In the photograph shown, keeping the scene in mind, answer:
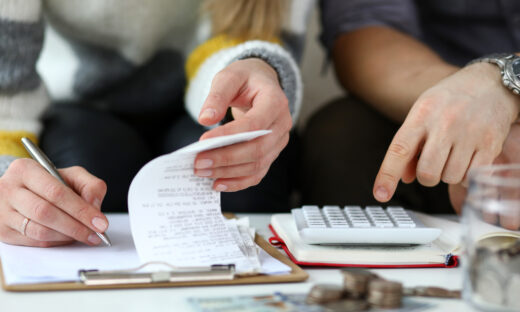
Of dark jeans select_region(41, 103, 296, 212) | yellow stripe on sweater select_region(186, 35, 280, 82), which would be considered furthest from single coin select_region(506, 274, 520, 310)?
yellow stripe on sweater select_region(186, 35, 280, 82)

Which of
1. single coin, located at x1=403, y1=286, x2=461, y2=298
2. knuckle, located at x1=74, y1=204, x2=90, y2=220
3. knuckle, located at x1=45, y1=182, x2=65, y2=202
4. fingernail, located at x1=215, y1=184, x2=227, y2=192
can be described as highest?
knuckle, located at x1=45, y1=182, x2=65, y2=202

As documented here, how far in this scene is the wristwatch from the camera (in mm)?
732

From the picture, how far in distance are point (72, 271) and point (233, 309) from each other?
0.17 meters

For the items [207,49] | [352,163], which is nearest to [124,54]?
[207,49]

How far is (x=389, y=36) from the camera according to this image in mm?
1112

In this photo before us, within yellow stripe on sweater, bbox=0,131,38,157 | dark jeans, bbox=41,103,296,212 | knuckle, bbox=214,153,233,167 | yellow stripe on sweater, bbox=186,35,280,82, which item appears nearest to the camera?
knuckle, bbox=214,153,233,167

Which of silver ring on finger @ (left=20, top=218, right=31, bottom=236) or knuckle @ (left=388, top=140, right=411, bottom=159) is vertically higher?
silver ring on finger @ (left=20, top=218, right=31, bottom=236)

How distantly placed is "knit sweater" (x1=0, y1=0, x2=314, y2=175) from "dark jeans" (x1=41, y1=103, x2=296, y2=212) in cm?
4

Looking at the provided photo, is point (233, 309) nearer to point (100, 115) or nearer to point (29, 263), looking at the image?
point (29, 263)

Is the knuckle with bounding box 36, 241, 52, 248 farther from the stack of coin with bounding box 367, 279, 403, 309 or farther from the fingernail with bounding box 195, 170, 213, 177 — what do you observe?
the stack of coin with bounding box 367, 279, 403, 309

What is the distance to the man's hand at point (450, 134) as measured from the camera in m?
0.64

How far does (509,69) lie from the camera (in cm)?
74

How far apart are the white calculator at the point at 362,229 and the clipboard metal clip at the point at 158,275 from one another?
117mm

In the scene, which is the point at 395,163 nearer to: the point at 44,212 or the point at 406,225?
the point at 406,225
